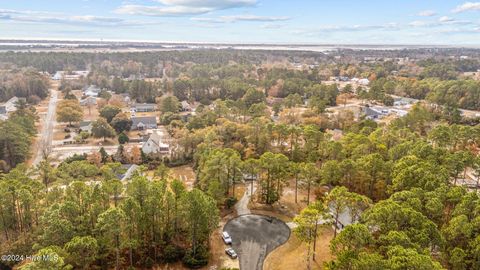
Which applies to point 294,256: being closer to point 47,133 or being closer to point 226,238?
point 226,238

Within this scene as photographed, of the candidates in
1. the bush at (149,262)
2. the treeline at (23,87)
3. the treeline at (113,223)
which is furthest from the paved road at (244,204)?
the treeline at (23,87)

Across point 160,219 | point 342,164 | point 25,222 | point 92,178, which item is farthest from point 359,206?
point 92,178

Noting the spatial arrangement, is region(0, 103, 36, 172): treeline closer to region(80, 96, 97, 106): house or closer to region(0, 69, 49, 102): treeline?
region(80, 96, 97, 106): house

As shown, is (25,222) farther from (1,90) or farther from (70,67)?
(70,67)

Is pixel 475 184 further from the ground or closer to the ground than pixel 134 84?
closer to the ground

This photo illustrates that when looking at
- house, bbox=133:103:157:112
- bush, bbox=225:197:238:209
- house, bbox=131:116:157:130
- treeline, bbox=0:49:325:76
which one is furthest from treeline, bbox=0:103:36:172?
treeline, bbox=0:49:325:76

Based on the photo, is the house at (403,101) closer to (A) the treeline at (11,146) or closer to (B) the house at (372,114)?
(B) the house at (372,114)

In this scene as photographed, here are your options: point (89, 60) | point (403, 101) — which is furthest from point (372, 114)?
point (89, 60)
